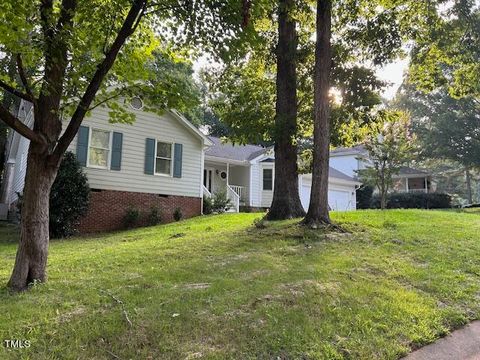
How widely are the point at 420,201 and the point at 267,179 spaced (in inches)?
397

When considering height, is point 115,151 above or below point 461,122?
below

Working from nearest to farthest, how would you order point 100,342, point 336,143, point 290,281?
1. point 100,342
2. point 290,281
3. point 336,143

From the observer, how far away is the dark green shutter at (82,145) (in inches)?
537

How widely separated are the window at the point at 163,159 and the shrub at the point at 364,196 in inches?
689

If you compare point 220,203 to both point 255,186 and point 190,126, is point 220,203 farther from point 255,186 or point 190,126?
point 255,186

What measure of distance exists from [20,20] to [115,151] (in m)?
9.77

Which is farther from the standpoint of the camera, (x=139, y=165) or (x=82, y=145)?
(x=139, y=165)

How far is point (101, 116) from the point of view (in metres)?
14.3

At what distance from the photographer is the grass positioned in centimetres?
357

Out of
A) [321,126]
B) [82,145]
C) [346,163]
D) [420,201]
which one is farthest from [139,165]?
[346,163]

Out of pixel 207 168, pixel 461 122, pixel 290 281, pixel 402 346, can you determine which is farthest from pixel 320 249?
pixel 461 122

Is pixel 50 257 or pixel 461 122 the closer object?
pixel 50 257

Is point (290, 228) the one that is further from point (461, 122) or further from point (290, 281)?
point (461, 122)

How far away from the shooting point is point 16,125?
482 centimetres
